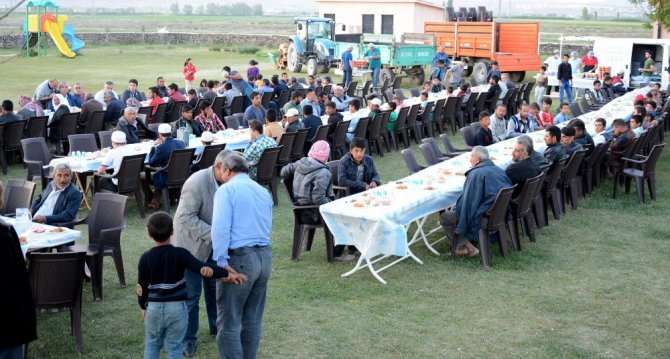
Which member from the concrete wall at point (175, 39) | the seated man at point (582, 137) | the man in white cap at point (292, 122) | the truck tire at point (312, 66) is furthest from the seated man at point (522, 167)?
the concrete wall at point (175, 39)

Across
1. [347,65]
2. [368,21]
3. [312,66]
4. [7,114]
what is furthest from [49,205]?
[368,21]

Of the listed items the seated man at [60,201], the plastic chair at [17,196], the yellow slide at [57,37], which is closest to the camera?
the seated man at [60,201]

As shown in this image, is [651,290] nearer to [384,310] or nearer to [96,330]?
[384,310]

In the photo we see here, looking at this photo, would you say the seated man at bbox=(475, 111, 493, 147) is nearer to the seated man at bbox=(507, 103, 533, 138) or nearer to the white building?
the seated man at bbox=(507, 103, 533, 138)

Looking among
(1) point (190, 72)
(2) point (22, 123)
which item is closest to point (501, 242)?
(2) point (22, 123)

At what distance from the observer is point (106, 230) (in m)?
7.60

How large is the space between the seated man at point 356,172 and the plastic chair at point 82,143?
13.2 feet

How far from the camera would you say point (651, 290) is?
8219mm

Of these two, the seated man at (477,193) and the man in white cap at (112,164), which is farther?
the man in white cap at (112,164)

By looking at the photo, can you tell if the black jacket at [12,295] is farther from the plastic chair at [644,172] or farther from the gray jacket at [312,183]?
the plastic chair at [644,172]

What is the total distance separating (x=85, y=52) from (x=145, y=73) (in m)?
14.4

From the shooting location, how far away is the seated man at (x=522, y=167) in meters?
9.65

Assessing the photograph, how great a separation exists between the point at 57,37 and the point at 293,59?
13910 millimetres

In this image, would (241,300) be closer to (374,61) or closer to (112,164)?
(112,164)
